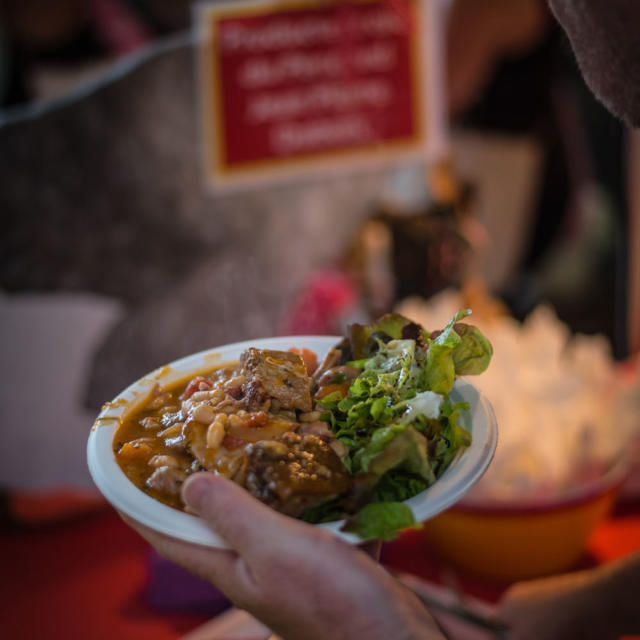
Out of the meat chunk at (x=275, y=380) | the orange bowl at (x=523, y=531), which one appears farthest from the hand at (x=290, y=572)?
the orange bowl at (x=523, y=531)

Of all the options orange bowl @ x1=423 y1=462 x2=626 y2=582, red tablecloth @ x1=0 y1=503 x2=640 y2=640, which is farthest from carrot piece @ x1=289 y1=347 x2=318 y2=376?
red tablecloth @ x1=0 y1=503 x2=640 y2=640

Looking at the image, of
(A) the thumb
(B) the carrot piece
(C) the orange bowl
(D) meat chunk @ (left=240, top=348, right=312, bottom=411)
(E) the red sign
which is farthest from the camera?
(E) the red sign

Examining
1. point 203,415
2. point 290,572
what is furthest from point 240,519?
point 203,415

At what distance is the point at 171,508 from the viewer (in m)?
0.92

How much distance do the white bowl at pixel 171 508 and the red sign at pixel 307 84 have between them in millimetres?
1502

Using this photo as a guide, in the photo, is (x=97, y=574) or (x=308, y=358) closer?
(x=308, y=358)

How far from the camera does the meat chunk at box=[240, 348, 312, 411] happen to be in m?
1.08

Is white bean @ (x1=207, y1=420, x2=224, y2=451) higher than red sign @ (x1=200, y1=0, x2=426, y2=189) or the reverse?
the reverse

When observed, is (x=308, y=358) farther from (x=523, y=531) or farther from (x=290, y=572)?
(x=523, y=531)

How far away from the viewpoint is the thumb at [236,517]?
0.85m

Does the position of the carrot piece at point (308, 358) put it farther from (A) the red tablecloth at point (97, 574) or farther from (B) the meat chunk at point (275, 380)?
(A) the red tablecloth at point (97, 574)

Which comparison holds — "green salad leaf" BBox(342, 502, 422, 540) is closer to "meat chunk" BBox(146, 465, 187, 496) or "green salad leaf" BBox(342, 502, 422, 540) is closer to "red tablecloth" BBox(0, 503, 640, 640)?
"meat chunk" BBox(146, 465, 187, 496)

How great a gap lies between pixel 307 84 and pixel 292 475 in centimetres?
207

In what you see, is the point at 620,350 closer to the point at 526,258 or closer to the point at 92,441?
the point at 526,258
